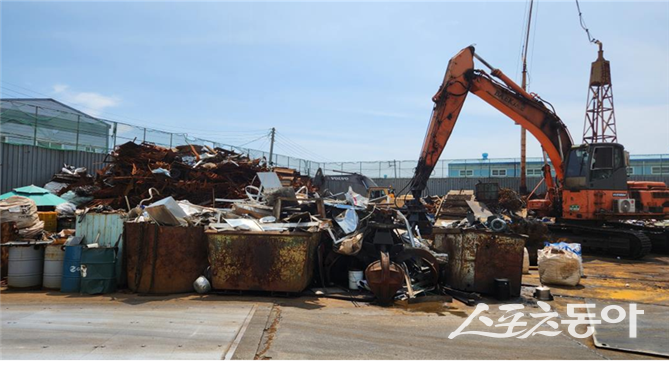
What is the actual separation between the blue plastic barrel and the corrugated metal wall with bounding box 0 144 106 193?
9048 mm

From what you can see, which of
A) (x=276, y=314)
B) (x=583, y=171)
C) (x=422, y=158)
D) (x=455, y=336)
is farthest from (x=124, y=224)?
(x=583, y=171)

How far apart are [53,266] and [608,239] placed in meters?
13.9

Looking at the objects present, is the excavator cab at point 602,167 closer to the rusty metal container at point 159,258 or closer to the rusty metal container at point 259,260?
the rusty metal container at point 259,260

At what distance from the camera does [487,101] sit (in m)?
13.9

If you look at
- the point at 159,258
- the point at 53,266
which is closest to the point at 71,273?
the point at 53,266

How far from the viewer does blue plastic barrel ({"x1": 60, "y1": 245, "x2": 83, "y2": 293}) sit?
22.8 feet

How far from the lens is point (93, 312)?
5777 mm

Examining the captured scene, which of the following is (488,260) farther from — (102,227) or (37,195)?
(37,195)

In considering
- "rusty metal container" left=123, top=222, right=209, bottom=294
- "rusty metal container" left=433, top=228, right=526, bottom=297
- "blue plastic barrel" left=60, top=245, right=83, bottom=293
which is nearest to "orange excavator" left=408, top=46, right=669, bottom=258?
"rusty metal container" left=433, top=228, right=526, bottom=297

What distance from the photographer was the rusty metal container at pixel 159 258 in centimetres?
687

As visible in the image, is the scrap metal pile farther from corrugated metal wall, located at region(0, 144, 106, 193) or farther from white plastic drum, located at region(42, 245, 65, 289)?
white plastic drum, located at region(42, 245, 65, 289)

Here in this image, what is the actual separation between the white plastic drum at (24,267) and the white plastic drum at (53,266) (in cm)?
18

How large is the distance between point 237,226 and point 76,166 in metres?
12.3

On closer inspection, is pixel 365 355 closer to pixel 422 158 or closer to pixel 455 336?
pixel 455 336
